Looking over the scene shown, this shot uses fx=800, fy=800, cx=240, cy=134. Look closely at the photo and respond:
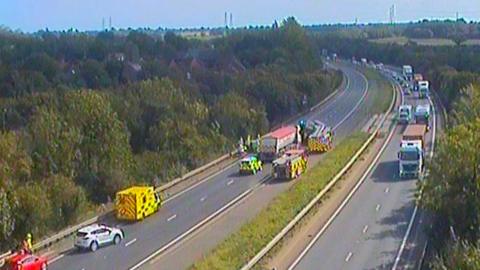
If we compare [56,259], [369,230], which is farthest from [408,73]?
[56,259]

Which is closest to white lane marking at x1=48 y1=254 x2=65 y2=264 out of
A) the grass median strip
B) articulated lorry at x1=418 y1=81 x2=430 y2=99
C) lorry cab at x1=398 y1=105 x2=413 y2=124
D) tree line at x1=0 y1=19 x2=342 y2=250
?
tree line at x1=0 y1=19 x2=342 y2=250

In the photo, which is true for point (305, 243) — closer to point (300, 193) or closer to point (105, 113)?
point (300, 193)

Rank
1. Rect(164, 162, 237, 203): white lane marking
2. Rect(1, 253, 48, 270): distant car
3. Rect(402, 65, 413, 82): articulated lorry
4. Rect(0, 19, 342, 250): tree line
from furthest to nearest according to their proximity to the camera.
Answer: Rect(402, 65, 413, 82): articulated lorry → Rect(164, 162, 237, 203): white lane marking → Rect(0, 19, 342, 250): tree line → Rect(1, 253, 48, 270): distant car

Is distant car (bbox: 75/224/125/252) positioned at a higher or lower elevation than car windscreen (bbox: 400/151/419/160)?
lower

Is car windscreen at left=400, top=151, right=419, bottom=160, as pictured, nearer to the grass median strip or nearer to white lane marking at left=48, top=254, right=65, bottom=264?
the grass median strip

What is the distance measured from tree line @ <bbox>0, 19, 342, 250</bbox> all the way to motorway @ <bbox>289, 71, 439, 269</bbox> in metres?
13.5

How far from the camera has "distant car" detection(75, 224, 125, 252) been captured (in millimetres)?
37594

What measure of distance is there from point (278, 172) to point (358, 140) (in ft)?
59.6

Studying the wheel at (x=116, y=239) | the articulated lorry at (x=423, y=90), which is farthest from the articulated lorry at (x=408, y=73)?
the wheel at (x=116, y=239)

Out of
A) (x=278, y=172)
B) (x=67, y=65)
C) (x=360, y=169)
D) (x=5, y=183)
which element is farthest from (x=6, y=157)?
(x=67, y=65)

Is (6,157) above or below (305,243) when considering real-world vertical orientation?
above

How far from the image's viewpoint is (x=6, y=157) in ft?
134

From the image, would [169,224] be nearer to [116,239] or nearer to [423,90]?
[116,239]

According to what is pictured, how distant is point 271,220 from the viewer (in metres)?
41.6
